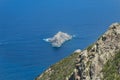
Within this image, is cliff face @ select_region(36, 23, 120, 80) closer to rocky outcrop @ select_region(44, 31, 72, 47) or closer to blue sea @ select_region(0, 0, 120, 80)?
A: blue sea @ select_region(0, 0, 120, 80)

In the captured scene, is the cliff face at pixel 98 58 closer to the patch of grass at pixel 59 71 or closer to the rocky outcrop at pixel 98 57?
the rocky outcrop at pixel 98 57

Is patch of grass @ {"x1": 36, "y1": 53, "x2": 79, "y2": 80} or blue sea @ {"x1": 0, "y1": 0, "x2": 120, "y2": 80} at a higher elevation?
blue sea @ {"x1": 0, "y1": 0, "x2": 120, "y2": 80}

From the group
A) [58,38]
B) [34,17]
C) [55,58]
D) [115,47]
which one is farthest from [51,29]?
[115,47]

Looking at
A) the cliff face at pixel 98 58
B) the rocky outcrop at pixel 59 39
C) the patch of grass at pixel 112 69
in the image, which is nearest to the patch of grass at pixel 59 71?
the cliff face at pixel 98 58

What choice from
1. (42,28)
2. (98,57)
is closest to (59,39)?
(42,28)

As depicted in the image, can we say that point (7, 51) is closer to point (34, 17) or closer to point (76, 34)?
point (76, 34)

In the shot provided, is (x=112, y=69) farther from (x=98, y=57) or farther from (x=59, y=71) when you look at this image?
(x=59, y=71)

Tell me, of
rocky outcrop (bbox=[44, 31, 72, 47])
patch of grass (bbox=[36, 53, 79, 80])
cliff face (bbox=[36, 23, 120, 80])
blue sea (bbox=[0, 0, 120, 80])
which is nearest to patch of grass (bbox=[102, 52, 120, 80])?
cliff face (bbox=[36, 23, 120, 80])
